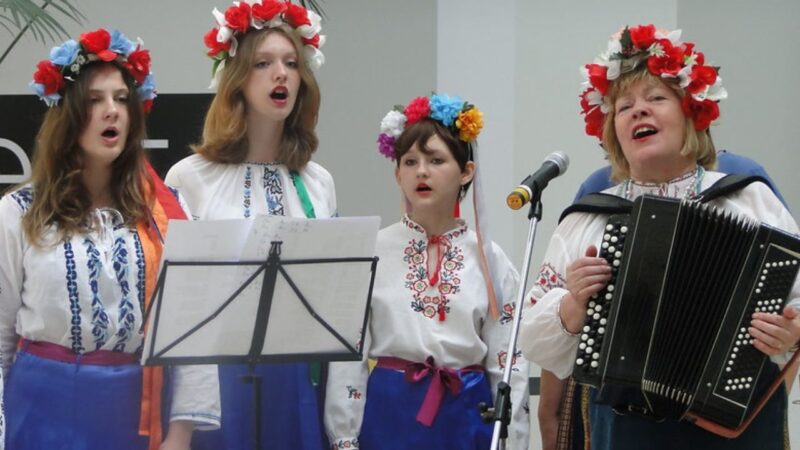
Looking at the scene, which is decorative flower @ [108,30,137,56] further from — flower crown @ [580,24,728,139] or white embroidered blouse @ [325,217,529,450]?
flower crown @ [580,24,728,139]

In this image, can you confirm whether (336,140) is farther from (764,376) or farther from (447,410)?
(764,376)

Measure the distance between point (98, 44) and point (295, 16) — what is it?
0.74 meters

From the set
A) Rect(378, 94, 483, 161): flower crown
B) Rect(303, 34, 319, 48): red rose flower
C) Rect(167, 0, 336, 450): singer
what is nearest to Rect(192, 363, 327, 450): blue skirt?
Rect(167, 0, 336, 450): singer

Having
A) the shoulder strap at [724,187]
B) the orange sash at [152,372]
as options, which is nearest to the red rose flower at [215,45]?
the orange sash at [152,372]

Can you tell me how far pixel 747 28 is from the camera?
221 inches

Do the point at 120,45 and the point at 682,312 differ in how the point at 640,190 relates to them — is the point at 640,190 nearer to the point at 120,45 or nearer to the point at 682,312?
the point at 682,312

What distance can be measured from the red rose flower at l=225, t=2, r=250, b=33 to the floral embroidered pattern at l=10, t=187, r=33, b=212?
2.94 ft

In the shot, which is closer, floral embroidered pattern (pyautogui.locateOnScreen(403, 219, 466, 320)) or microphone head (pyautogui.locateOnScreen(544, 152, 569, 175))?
microphone head (pyautogui.locateOnScreen(544, 152, 569, 175))

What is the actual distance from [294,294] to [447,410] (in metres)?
0.75

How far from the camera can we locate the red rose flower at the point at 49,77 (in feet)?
11.0

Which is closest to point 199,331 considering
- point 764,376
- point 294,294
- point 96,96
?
point 294,294

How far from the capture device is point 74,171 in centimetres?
333

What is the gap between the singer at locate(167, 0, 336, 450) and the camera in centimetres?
365

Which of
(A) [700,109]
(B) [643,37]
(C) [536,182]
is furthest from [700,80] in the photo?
(C) [536,182]
